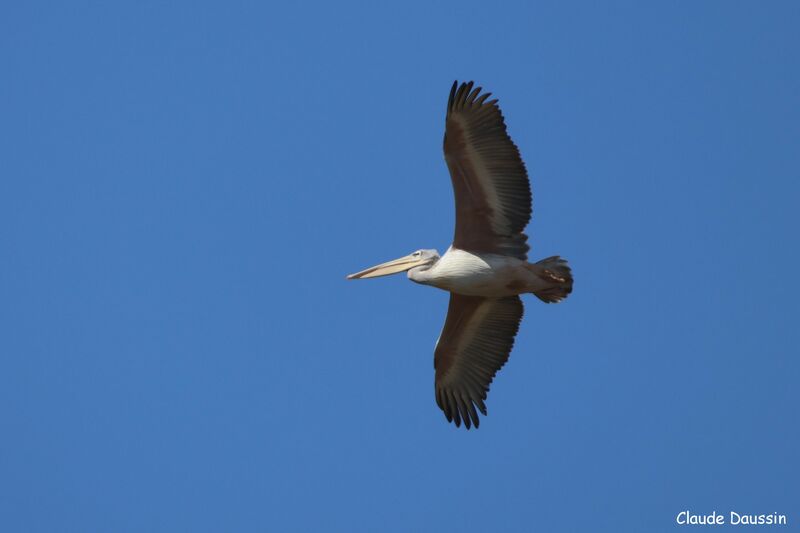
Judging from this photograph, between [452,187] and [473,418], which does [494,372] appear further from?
[452,187]

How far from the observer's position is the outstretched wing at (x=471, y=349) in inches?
639

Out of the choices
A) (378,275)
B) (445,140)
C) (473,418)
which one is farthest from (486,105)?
(473,418)

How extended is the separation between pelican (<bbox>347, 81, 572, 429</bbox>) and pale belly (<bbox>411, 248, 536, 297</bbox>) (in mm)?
12

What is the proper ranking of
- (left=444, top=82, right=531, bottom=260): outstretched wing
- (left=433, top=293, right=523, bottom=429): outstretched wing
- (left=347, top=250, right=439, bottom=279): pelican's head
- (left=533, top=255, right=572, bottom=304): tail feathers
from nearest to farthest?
(left=444, top=82, right=531, bottom=260): outstretched wing → (left=533, top=255, right=572, bottom=304): tail feathers → (left=347, top=250, right=439, bottom=279): pelican's head → (left=433, top=293, right=523, bottom=429): outstretched wing

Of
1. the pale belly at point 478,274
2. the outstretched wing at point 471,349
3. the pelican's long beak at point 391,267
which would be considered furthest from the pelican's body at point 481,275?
the outstretched wing at point 471,349

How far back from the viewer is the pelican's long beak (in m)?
16.0

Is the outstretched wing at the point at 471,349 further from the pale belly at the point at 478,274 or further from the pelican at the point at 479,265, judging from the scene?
the pale belly at the point at 478,274

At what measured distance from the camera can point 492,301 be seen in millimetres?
16156

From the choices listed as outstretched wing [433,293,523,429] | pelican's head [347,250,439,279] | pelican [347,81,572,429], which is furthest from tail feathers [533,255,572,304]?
pelican's head [347,250,439,279]

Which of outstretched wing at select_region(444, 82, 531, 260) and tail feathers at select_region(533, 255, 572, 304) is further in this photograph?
tail feathers at select_region(533, 255, 572, 304)

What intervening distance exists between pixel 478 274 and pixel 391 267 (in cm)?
141

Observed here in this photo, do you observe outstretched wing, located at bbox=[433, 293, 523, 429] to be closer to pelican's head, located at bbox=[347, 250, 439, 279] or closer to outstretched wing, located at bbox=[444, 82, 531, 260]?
pelican's head, located at bbox=[347, 250, 439, 279]

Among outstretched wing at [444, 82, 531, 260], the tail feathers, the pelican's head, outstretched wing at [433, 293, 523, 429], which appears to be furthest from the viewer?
outstretched wing at [433, 293, 523, 429]

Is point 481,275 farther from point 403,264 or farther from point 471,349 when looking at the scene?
point 471,349
